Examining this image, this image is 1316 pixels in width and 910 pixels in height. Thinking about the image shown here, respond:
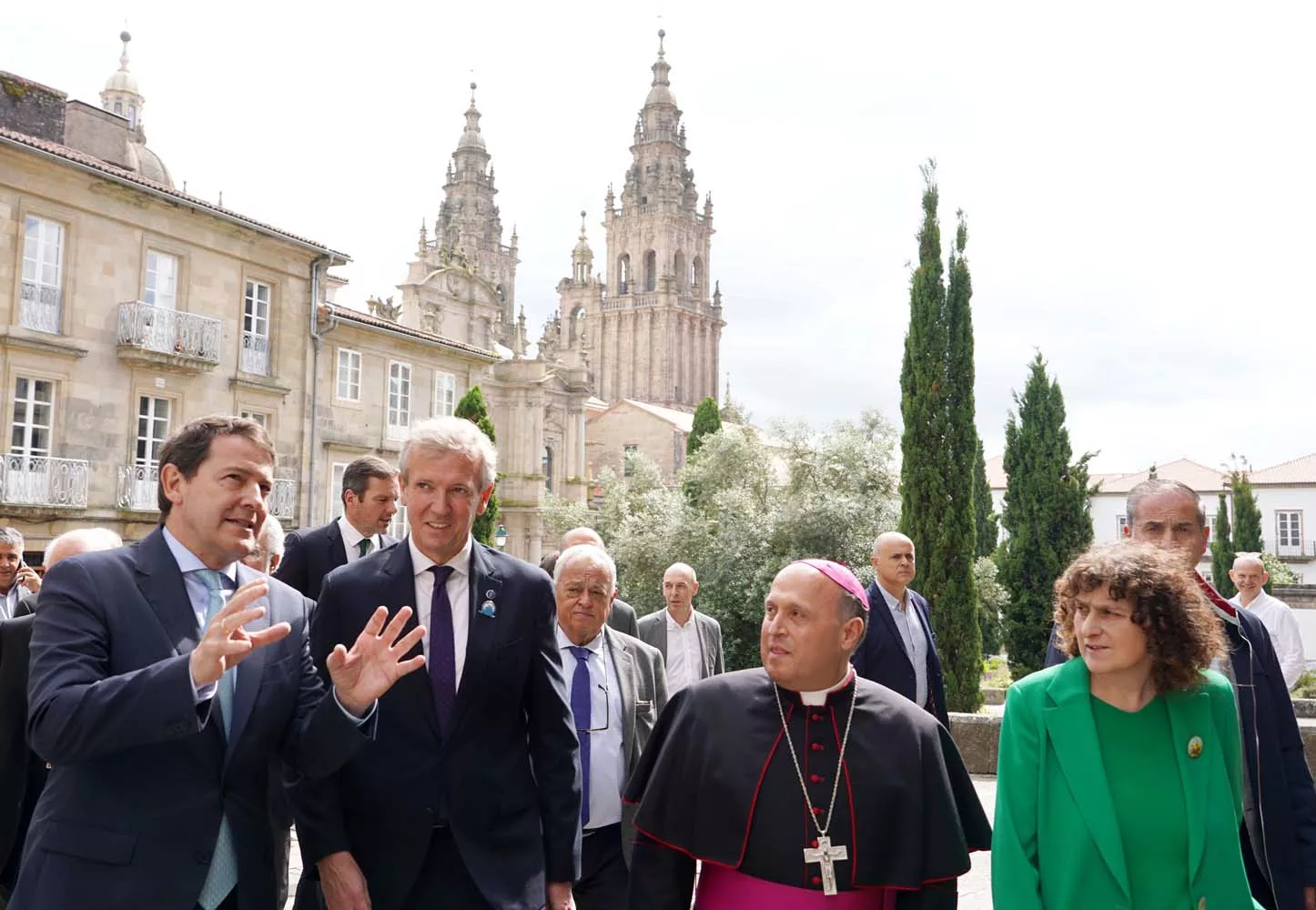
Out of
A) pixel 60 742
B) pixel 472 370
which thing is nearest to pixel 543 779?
pixel 60 742

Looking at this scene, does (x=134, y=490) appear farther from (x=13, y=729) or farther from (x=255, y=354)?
(x=13, y=729)

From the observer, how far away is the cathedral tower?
98562mm

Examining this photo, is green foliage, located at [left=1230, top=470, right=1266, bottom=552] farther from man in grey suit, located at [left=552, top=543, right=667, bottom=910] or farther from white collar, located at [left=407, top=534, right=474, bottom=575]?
white collar, located at [left=407, top=534, right=474, bottom=575]

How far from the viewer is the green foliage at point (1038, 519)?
25.0m

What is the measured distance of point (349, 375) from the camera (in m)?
27.3

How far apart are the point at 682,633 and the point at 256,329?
19180mm

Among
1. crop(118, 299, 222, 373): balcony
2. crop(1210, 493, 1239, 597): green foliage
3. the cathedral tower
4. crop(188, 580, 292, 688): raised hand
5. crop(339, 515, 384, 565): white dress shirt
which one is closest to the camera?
crop(188, 580, 292, 688): raised hand

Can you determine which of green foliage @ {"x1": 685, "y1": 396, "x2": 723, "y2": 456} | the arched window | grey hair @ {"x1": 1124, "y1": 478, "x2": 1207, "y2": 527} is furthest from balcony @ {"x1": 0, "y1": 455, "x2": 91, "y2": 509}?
the arched window

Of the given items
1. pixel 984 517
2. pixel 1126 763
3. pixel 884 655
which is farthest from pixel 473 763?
pixel 984 517

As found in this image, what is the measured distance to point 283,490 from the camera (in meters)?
24.5

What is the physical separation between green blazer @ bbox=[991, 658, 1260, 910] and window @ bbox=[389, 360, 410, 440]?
2671 centimetres

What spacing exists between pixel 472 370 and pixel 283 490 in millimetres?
8889

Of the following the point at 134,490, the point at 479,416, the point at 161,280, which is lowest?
the point at 134,490

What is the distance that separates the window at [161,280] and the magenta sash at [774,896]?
864 inches
